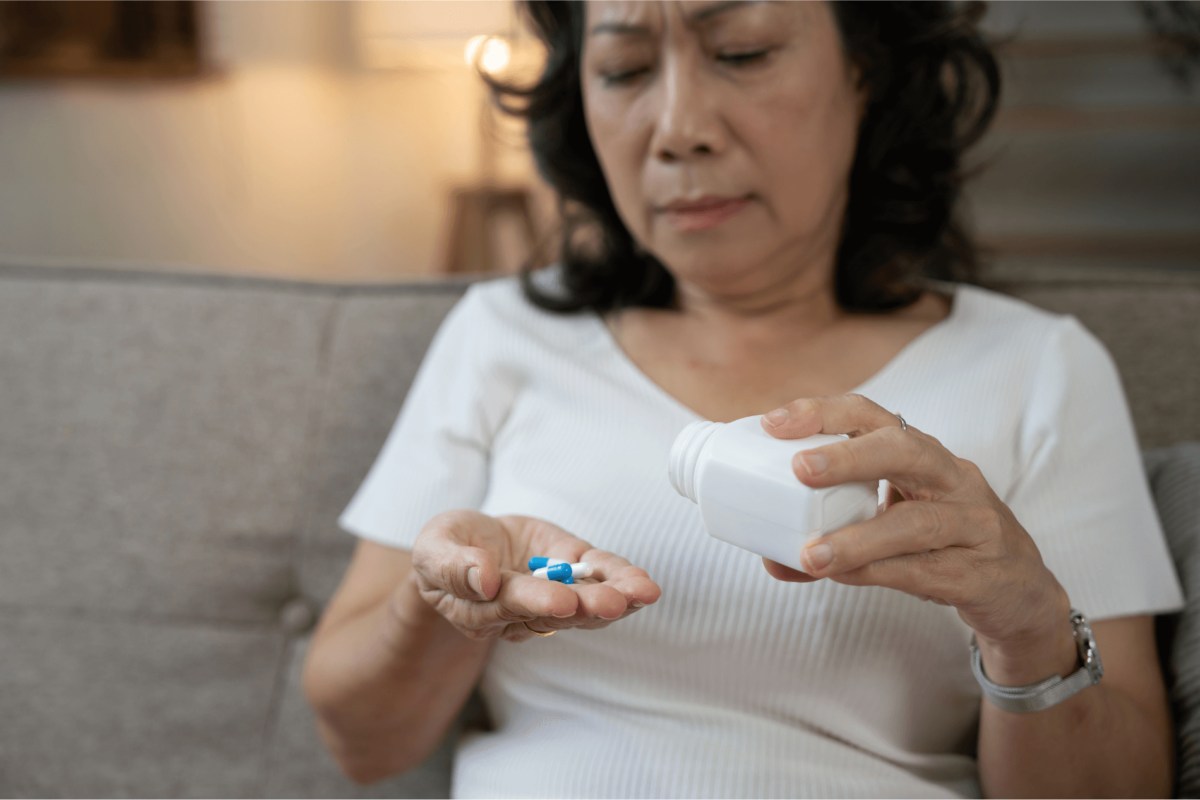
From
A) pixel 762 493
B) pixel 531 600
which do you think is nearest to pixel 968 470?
pixel 762 493

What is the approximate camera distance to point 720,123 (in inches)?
27.9

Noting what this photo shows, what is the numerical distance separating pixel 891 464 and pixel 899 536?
34mm

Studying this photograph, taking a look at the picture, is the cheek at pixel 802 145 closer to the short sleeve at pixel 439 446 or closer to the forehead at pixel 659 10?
the forehead at pixel 659 10

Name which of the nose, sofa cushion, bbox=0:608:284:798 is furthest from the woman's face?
sofa cushion, bbox=0:608:284:798

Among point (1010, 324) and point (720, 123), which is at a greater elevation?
point (720, 123)

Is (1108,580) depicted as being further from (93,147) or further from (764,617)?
(93,147)

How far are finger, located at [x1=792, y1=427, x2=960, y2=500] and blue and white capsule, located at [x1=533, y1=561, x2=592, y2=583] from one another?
17 cm

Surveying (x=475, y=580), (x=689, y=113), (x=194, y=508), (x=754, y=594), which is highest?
(x=689, y=113)

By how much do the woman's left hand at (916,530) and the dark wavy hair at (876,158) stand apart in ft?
1.34

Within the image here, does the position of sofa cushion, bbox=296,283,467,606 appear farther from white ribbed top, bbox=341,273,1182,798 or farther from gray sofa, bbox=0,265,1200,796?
white ribbed top, bbox=341,273,1182,798

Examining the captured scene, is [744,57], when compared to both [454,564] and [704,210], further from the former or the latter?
[454,564]

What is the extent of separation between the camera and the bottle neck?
1.41ft

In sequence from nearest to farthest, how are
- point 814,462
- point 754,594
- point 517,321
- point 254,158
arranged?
point 814,462 < point 754,594 < point 517,321 < point 254,158

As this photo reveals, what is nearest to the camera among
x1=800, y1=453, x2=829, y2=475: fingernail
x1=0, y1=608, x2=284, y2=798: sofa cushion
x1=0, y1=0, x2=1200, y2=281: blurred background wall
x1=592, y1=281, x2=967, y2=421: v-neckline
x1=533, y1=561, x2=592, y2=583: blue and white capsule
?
x1=800, y1=453, x2=829, y2=475: fingernail
